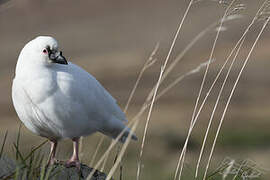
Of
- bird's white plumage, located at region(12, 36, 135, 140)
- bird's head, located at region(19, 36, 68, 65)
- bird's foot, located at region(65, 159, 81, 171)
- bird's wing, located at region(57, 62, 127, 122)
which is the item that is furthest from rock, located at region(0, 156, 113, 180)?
bird's head, located at region(19, 36, 68, 65)

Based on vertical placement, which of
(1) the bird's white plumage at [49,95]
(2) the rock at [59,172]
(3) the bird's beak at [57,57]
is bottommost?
(2) the rock at [59,172]

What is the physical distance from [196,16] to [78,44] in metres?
9.59

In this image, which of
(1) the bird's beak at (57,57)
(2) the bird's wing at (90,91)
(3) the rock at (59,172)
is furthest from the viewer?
(2) the bird's wing at (90,91)

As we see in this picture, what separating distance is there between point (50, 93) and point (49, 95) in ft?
0.05

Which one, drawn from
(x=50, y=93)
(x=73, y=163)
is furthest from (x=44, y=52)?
(x=73, y=163)

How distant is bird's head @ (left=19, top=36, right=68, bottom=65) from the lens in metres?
4.38

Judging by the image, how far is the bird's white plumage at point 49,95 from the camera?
4.37 meters

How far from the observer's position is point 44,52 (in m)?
4.41

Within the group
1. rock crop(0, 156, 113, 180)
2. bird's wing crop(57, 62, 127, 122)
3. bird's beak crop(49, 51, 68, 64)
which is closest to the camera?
rock crop(0, 156, 113, 180)

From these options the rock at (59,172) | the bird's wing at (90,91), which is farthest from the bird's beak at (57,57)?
the rock at (59,172)

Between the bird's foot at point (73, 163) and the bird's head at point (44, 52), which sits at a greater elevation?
the bird's head at point (44, 52)

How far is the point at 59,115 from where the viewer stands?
441 cm

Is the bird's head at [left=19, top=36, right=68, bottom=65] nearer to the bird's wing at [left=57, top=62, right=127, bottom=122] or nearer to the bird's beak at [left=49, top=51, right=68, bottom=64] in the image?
the bird's beak at [left=49, top=51, right=68, bottom=64]

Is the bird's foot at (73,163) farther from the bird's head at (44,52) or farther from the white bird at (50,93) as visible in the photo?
the bird's head at (44,52)
